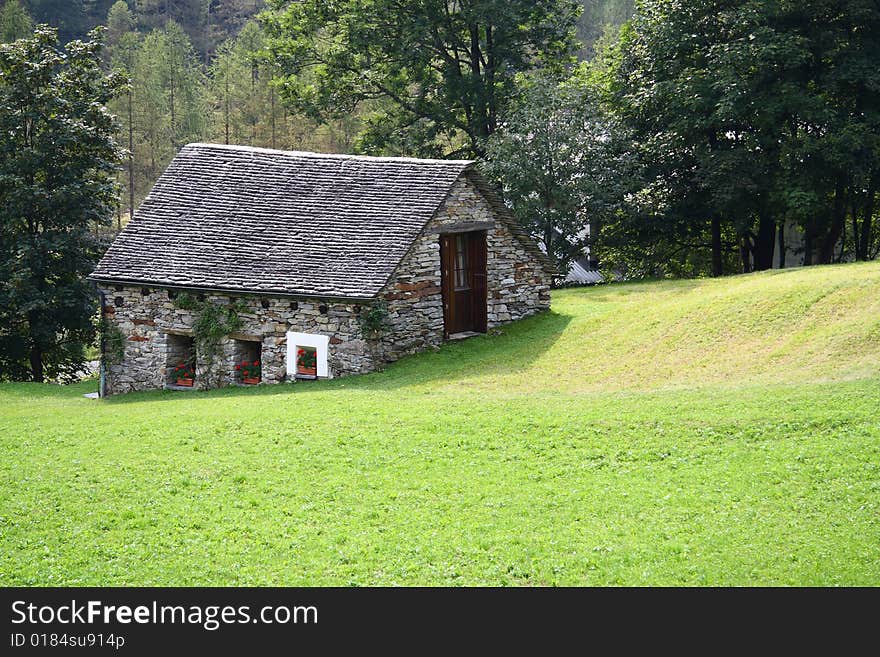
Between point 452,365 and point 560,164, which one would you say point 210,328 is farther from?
point 560,164

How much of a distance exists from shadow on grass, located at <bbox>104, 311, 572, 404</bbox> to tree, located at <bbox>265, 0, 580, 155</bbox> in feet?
48.0

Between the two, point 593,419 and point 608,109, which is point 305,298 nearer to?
point 593,419

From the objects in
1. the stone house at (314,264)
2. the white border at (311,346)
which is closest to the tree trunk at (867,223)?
the stone house at (314,264)

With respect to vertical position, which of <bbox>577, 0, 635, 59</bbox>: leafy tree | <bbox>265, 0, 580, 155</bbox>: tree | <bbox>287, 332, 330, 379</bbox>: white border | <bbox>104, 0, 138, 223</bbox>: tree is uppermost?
<bbox>577, 0, 635, 59</bbox>: leafy tree

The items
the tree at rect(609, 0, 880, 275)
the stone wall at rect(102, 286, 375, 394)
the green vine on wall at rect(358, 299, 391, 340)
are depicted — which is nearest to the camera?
the green vine on wall at rect(358, 299, 391, 340)

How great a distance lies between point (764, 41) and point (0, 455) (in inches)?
945

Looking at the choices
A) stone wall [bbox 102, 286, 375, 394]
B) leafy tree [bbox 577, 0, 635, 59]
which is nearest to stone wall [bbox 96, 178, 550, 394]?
stone wall [bbox 102, 286, 375, 394]

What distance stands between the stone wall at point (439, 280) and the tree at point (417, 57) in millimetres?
12902

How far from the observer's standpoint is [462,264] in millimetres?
26469

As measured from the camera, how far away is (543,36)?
40.9 metres

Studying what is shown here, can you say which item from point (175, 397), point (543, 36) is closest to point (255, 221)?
point (175, 397)

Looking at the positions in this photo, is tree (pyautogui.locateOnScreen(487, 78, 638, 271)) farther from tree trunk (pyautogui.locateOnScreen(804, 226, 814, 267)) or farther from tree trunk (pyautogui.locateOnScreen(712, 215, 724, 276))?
tree trunk (pyautogui.locateOnScreen(804, 226, 814, 267))

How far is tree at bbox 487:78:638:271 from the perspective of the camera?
33625mm

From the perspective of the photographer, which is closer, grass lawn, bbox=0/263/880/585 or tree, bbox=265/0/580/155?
grass lawn, bbox=0/263/880/585
